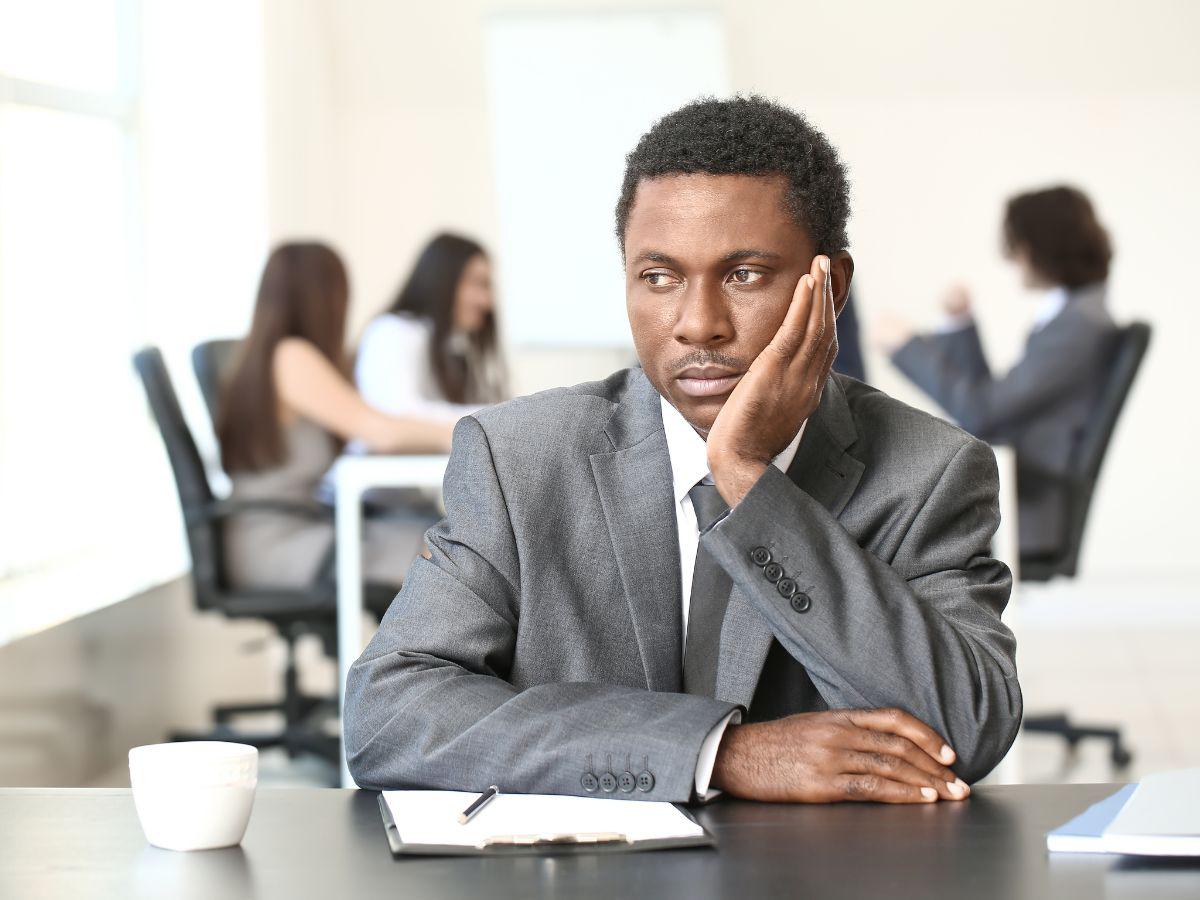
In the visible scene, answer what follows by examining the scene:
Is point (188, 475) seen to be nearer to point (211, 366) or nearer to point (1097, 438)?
point (211, 366)

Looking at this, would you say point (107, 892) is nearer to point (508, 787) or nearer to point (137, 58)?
point (508, 787)

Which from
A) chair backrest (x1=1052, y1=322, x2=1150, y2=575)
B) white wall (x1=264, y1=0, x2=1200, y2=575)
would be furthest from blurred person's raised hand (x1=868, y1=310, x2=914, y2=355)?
white wall (x1=264, y1=0, x2=1200, y2=575)

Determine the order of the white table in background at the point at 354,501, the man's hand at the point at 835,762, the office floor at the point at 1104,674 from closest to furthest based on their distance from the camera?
1. the man's hand at the point at 835,762
2. the white table in background at the point at 354,501
3. the office floor at the point at 1104,674

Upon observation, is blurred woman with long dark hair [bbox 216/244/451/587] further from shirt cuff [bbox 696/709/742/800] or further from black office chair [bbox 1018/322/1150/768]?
shirt cuff [bbox 696/709/742/800]

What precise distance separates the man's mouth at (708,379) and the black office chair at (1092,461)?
102 inches

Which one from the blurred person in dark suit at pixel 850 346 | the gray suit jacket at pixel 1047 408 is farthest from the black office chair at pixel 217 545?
the gray suit jacket at pixel 1047 408

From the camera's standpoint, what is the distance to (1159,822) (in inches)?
37.7

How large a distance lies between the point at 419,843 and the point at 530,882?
0.34ft

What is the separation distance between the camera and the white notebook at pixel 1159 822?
0.93m

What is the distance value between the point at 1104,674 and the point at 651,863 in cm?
444

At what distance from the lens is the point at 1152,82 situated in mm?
6008

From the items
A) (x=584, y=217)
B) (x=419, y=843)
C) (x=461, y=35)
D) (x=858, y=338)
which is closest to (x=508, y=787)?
(x=419, y=843)

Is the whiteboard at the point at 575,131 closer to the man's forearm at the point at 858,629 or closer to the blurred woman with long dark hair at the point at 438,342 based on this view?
the blurred woman with long dark hair at the point at 438,342

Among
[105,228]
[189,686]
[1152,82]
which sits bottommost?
[189,686]
